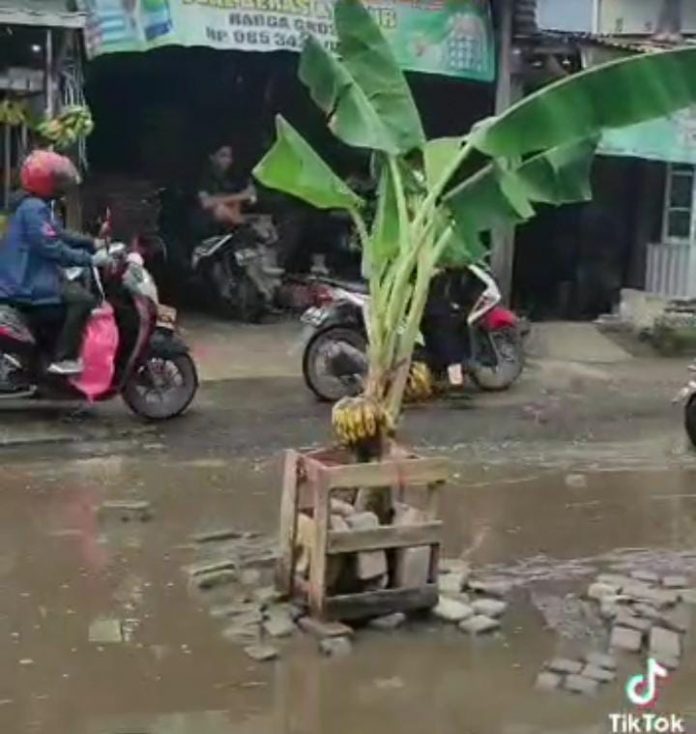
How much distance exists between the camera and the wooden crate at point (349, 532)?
20.4 feet

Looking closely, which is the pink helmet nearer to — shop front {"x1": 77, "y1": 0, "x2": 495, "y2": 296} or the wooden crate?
the wooden crate

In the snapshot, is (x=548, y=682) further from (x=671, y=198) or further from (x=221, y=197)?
(x=671, y=198)

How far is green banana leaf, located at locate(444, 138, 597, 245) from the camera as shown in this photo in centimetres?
670

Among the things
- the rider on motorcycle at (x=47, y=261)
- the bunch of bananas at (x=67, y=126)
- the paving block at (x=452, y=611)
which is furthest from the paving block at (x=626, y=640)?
the bunch of bananas at (x=67, y=126)

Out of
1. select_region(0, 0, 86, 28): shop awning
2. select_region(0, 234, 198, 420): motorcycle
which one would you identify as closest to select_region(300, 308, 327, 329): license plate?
select_region(0, 234, 198, 420): motorcycle

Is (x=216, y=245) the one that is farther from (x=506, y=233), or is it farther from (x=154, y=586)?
(x=154, y=586)

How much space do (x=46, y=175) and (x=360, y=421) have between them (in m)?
3.94

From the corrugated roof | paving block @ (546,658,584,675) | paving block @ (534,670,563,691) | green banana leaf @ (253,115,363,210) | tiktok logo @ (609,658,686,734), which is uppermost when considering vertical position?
the corrugated roof

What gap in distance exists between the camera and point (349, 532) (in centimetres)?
625

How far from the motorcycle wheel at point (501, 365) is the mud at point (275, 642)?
2.16 metres

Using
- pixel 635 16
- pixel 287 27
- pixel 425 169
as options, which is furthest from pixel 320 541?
pixel 635 16

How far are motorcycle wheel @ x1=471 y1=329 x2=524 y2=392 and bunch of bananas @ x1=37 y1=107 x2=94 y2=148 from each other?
354 centimetres

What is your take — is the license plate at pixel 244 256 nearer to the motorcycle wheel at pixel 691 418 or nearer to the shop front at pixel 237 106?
the shop front at pixel 237 106

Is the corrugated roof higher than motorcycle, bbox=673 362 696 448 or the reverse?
higher
